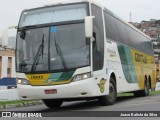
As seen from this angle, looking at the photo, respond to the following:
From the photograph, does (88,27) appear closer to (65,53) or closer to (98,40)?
(65,53)

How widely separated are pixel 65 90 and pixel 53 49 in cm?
145

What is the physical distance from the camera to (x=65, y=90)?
12.7m

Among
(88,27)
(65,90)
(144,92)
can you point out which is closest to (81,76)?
(65,90)

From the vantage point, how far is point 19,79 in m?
13.6

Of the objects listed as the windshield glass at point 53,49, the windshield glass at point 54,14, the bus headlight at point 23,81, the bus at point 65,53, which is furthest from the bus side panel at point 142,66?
the bus headlight at point 23,81

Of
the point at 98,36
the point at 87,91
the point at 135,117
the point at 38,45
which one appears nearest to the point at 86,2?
the point at 98,36

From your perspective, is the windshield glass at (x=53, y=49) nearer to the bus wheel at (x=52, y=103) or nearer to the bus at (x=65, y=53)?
the bus at (x=65, y=53)

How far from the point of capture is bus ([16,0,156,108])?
12.9 meters

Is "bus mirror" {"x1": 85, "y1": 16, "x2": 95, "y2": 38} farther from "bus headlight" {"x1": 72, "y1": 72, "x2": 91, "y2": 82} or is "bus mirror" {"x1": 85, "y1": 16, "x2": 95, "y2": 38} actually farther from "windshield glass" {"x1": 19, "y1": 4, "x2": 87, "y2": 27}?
"bus headlight" {"x1": 72, "y1": 72, "x2": 91, "y2": 82}

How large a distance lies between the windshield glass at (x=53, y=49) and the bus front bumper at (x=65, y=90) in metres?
0.58

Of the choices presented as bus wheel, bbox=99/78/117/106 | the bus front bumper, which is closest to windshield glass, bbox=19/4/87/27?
the bus front bumper

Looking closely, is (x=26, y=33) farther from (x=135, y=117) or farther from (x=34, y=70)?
(x=135, y=117)

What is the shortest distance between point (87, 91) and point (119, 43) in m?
5.04

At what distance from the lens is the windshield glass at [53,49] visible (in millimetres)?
13062
